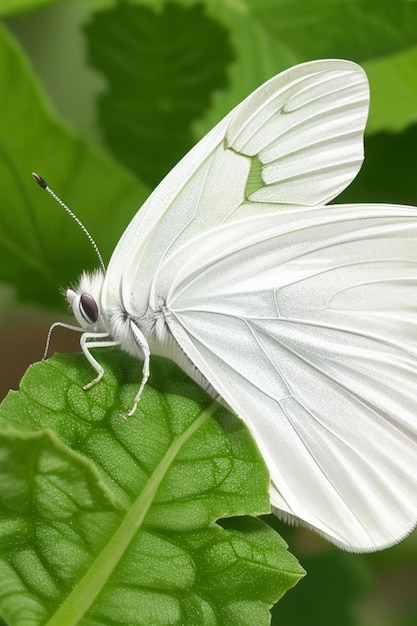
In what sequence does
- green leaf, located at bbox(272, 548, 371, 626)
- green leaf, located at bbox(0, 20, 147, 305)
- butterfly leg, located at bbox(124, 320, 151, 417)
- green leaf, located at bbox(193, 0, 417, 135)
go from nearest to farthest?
butterfly leg, located at bbox(124, 320, 151, 417) → green leaf, located at bbox(0, 20, 147, 305) → green leaf, located at bbox(193, 0, 417, 135) → green leaf, located at bbox(272, 548, 371, 626)

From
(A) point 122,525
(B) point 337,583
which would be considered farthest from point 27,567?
(B) point 337,583

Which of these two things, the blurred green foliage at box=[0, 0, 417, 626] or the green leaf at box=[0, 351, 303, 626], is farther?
the blurred green foliage at box=[0, 0, 417, 626]

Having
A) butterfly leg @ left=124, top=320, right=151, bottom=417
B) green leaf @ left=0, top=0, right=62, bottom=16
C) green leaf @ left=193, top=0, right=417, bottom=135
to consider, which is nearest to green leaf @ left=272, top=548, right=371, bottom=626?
butterfly leg @ left=124, top=320, right=151, bottom=417

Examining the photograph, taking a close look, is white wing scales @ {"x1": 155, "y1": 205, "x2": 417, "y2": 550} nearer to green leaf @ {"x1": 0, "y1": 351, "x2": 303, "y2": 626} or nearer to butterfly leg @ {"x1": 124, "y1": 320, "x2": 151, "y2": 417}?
butterfly leg @ {"x1": 124, "y1": 320, "x2": 151, "y2": 417}

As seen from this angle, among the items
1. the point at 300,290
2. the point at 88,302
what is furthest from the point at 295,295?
the point at 88,302

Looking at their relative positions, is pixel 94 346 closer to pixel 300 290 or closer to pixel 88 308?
pixel 88 308

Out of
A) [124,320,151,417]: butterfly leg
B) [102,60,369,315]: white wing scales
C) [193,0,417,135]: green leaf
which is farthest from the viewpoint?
[193,0,417,135]: green leaf

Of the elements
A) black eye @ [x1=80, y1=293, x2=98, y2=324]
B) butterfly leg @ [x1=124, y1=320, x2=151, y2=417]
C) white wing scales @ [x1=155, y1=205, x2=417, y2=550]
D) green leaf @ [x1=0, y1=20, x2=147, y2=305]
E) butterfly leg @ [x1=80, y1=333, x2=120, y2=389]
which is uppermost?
green leaf @ [x1=0, y1=20, x2=147, y2=305]
